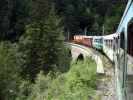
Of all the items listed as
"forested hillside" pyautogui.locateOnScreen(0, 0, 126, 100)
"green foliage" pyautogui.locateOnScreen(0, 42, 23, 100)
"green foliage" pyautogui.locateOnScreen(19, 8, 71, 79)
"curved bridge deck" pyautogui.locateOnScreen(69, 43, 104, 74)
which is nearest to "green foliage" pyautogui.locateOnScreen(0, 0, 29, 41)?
"forested hillside" pyautogui.locateOnScreen(0, 0, 126, 100)

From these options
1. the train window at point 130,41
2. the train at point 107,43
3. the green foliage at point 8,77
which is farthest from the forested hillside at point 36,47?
the train window at point 130,41

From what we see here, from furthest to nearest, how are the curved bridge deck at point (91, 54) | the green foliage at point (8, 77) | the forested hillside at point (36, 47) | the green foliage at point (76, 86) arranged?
the green foliage at point (8, 77), the forested hillside at point (36, 47), the curved bridge deck at point (91, 54), the green foliage at point (76, 86)

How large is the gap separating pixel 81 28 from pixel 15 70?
5314 cm

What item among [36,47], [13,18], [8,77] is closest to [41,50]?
[36,47]

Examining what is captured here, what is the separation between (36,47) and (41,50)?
830mm

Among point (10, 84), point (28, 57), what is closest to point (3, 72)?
point (10, 84)

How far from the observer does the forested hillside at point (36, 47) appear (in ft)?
85.5

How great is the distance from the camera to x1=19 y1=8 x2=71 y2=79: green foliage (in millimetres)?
40031

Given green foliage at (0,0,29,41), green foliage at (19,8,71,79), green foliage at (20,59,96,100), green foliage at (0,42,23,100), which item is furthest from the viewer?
green foliage at (0,0,29,41)

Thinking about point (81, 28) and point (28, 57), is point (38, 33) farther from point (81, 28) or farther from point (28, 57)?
point (81, 28)

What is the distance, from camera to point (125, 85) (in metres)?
6.68

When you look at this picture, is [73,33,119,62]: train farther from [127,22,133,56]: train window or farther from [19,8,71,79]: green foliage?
[19,8,71,79]: green foliage

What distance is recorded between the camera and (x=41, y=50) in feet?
135

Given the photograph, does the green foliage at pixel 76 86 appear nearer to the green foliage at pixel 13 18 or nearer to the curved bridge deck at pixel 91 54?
the curved bridge deck at pixel 91 54
